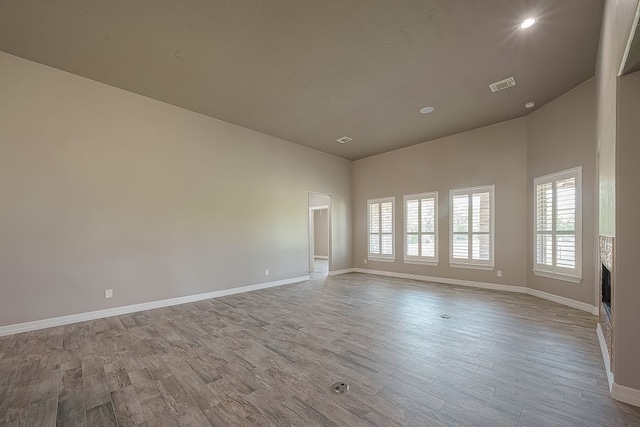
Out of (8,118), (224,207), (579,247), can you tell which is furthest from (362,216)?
(8,118)

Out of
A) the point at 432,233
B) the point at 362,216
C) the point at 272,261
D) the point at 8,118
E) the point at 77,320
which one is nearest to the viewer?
the point at 8,118

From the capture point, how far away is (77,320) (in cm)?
371

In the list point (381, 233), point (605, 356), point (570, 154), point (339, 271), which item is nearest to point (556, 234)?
point (570, 154)

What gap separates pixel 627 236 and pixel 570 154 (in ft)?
10.8

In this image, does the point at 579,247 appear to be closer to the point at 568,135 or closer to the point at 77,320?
the point at 568,135

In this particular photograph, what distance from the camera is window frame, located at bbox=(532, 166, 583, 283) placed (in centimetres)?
422

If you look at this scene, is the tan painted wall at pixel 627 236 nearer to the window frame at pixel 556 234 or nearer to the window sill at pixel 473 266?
the window frame at pixel 556 234

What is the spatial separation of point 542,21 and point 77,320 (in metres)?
6.84

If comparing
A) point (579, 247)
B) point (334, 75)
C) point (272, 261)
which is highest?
point (334, 75)

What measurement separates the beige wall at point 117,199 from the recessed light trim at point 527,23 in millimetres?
4766

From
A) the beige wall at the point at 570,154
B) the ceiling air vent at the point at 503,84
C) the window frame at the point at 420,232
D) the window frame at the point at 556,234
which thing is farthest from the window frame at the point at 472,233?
the ceiling air vent at the point at 503,84

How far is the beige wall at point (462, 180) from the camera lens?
5.32m

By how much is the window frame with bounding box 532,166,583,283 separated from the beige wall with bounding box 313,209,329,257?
8161 mm

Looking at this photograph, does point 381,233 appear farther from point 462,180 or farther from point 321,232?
point 321,232
